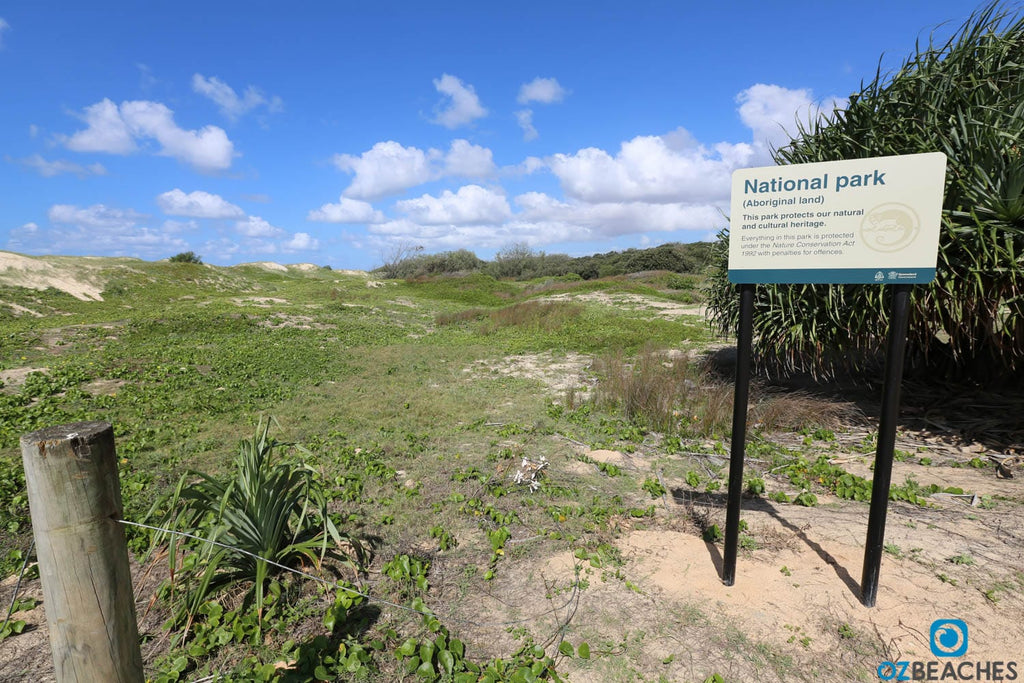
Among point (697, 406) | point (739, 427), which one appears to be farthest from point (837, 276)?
point (697, 406)

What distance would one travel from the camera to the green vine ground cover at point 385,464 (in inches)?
108

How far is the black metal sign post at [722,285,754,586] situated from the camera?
3033mm

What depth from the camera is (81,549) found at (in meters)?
1.64

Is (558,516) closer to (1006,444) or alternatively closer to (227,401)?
(1006,444)

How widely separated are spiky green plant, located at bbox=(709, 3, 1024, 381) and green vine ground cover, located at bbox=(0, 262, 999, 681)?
1611mm

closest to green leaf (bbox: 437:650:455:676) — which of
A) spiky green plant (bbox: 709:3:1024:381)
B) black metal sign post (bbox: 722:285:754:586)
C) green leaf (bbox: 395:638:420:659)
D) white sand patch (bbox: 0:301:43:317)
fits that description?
green leaf (bbox: 395:638:420:659)

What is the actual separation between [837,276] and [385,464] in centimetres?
427

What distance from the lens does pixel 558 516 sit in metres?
4.06

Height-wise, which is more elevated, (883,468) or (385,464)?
(883,468)

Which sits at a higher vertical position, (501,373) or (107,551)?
(107,551)

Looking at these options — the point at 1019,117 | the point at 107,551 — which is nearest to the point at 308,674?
the point at 107,551

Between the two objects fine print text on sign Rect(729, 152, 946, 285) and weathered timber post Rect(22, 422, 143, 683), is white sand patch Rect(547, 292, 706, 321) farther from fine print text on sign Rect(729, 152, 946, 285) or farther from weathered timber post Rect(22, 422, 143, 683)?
weathered timber post Rect(22, 422, 143, 683)

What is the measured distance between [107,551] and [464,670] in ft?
5.61

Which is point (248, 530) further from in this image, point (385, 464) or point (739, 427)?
point (739, 427)
